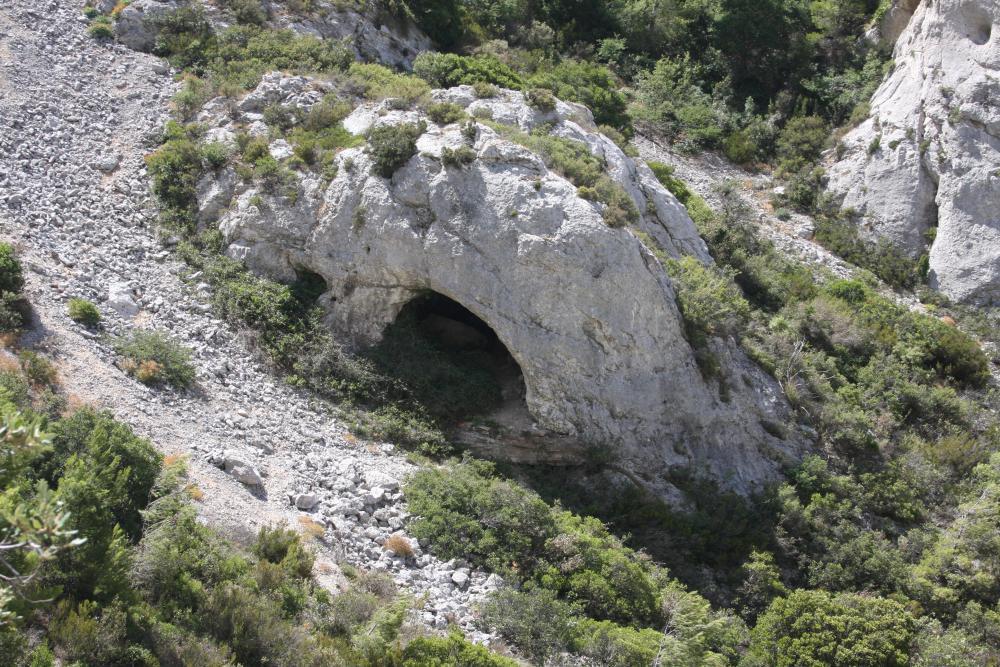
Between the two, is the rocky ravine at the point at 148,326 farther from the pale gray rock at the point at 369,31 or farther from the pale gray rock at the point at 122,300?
the pale gray rock at the point at 369,31

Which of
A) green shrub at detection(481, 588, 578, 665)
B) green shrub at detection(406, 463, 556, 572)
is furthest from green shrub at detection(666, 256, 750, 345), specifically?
green shrub at detection(481, 588, 578, 665)

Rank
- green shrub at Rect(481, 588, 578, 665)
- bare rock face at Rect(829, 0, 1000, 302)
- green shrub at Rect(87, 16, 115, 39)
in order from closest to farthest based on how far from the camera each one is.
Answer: green shrub at Rect(481, 588, 578, 665) < green shrub at Rect(87, 16, 115, 39) < bare rock face at Rect(829, 0, 1000, 302)

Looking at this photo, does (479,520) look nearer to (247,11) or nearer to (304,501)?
(304,501)

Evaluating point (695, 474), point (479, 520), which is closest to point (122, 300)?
point (479, 520)

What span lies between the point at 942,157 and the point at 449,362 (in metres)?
19.3

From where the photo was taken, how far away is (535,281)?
54.8 feet

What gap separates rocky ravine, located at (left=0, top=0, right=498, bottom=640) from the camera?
43.7ft

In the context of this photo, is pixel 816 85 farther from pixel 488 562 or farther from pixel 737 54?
pixel 488 562

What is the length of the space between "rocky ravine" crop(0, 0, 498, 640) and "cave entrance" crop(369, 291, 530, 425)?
194 cm

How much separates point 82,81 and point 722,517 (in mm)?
20558

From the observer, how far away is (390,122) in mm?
19266

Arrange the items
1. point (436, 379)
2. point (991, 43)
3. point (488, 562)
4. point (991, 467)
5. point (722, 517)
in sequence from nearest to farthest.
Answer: point (488, 562)
point (722, 517)
point (436, 379)
point (991, 467)
point (991, 43)

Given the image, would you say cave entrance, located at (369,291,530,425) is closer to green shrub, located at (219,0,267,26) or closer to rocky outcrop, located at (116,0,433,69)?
rocky outcrop, located at (116,0,433,69)

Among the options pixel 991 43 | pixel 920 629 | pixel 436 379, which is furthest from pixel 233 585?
pixel 991 43
